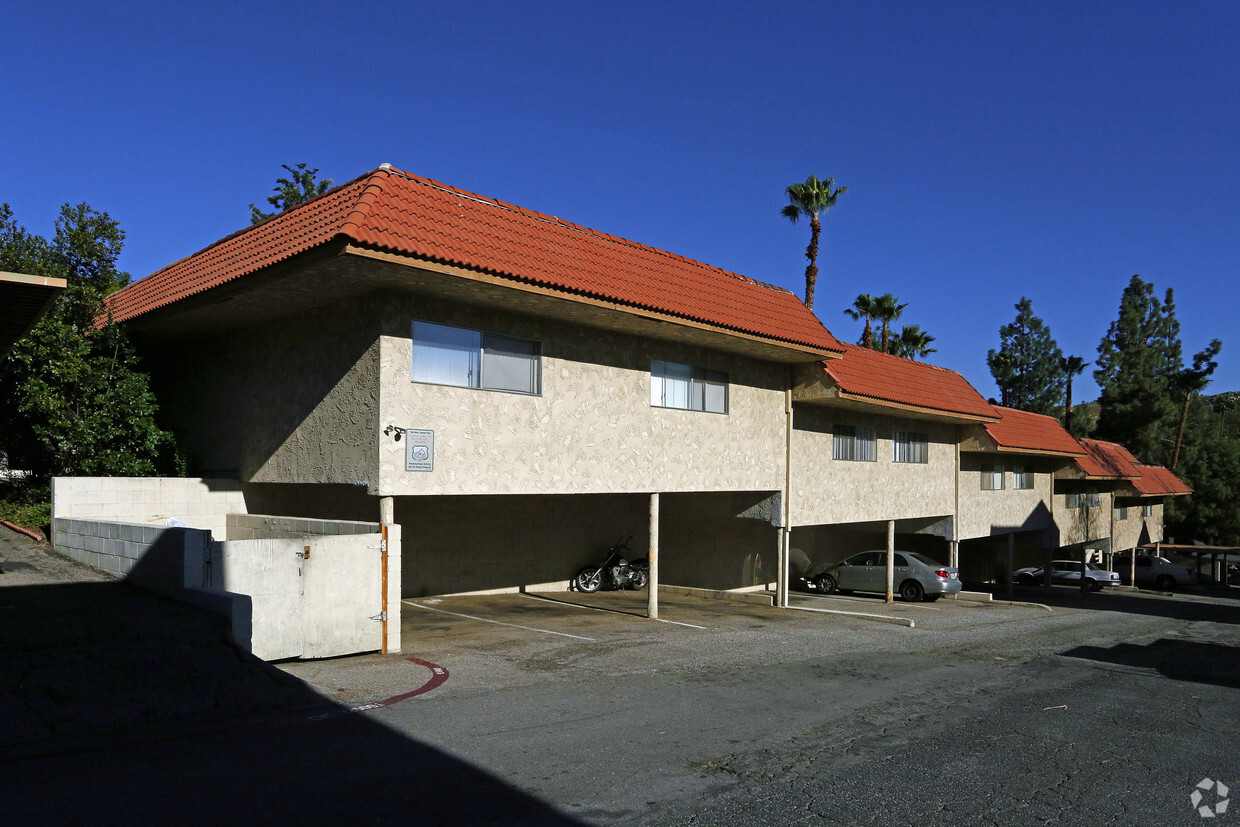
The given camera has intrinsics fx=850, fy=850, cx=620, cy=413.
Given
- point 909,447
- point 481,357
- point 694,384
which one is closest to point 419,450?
point 481,357

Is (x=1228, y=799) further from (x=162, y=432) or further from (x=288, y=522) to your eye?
(x=162, y=432)

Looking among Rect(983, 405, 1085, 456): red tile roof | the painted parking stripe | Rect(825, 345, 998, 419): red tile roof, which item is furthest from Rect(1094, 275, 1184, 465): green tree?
the painted parking stripe

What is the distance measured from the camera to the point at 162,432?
15695 mm

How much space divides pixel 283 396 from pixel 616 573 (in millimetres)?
10557

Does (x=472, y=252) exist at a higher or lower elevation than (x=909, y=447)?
higher

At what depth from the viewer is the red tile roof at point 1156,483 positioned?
42812 millimetres

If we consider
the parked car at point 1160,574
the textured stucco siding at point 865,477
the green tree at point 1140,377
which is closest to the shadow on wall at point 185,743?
the textured stucco siding at point 865,477

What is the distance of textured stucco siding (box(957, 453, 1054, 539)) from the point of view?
1123 inches

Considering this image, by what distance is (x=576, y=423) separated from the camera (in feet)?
49.2

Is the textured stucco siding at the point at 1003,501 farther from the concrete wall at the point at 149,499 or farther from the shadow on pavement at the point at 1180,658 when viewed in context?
the concrete wall at the point at 149,499

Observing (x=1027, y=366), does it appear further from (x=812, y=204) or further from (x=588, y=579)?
(x=588, y=579)

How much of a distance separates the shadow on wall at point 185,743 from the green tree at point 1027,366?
223 feet

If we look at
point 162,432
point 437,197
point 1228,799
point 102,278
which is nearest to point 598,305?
point 437,197

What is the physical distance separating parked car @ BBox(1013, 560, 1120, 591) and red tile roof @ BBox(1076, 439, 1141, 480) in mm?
4650
